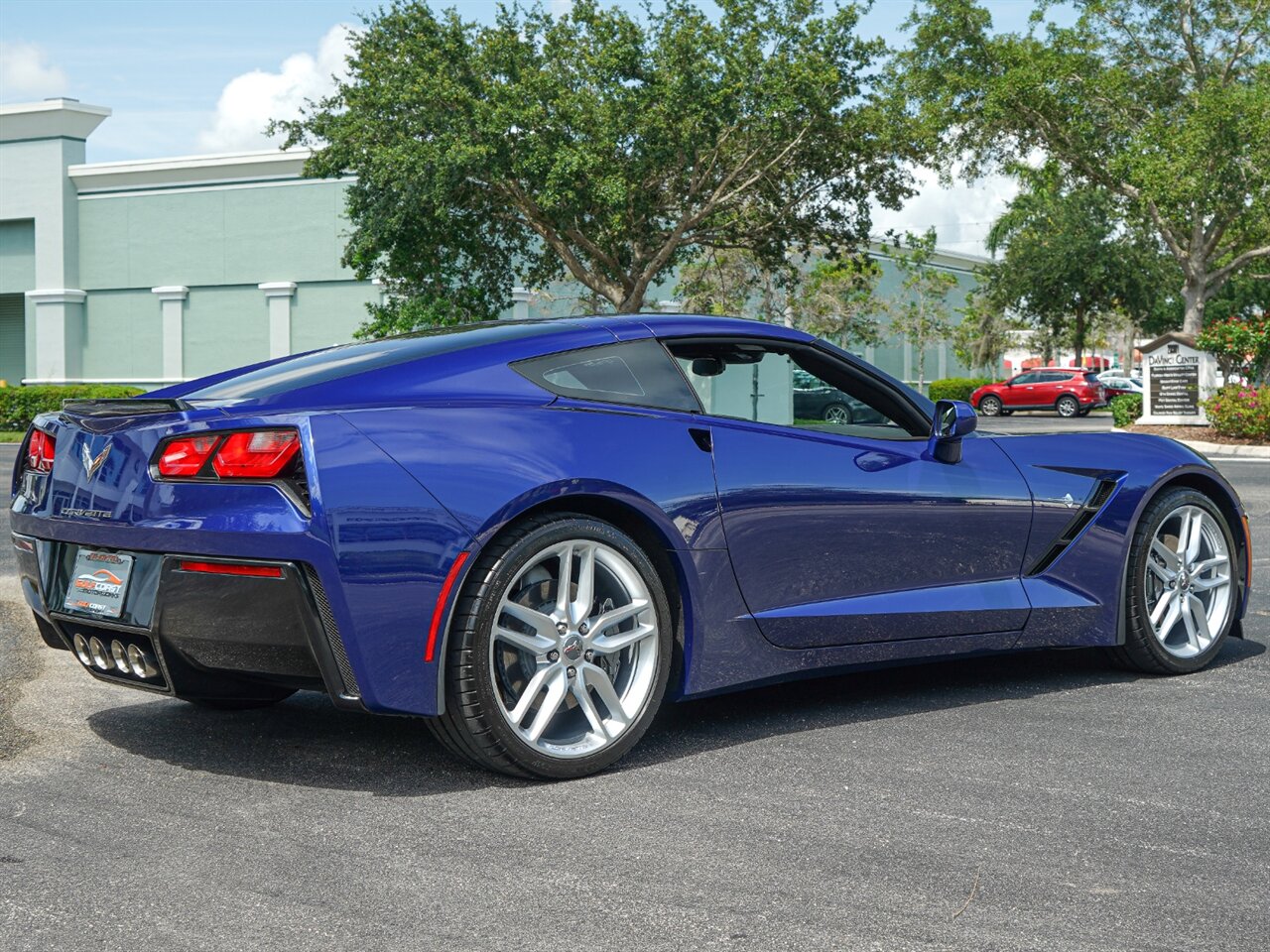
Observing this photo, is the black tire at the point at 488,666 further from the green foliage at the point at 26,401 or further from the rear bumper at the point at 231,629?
the green foliage at the point at 26,401

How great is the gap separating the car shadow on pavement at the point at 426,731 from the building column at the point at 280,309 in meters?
37.9

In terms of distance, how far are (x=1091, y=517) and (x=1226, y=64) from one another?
35.9 m

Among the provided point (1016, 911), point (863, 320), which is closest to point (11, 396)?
point (863, 320)

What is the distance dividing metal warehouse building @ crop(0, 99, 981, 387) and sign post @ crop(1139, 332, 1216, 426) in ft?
53.2

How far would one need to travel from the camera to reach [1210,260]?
40.4 m

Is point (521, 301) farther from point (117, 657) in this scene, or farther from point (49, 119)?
point (117, 657)

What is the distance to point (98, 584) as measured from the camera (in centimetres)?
425

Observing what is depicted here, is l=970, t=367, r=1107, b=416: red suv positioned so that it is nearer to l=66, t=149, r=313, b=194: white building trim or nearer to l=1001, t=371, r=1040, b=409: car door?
l=1001, t=371, r=1040, b=409: car door

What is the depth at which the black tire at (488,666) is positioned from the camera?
13.4ft

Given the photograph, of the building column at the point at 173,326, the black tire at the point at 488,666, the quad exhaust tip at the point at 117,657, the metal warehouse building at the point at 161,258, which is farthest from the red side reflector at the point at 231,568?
the building column at the point at 173,326

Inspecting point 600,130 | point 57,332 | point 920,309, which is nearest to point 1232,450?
point 600,130

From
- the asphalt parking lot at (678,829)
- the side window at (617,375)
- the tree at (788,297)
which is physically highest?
the tree at (788,297)

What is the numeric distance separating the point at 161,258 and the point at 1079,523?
41.4 meters

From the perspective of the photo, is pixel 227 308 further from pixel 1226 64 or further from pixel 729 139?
pixel 1226 64
